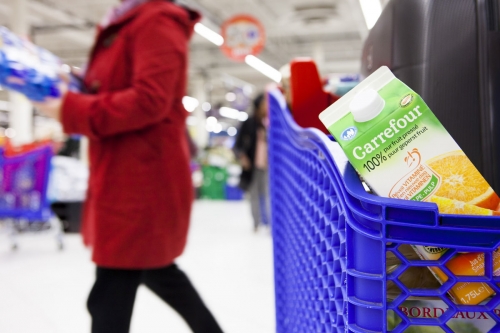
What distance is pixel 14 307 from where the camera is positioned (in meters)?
2.75

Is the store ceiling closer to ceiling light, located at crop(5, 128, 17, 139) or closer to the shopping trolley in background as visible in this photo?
ceiling light, located at crop(5, 128, 17, 139)

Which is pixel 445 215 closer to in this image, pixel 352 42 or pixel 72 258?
pixel 72 258

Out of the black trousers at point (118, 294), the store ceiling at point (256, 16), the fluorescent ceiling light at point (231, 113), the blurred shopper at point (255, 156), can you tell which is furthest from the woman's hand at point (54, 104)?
the fluorescent ceiling light at point (231, 113)

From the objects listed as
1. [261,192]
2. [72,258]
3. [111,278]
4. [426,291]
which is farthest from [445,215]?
[261,192]

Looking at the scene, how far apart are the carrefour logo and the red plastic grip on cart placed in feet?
1.74

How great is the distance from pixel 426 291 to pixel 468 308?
0.06 m

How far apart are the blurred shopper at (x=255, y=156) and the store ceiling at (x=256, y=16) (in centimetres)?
396

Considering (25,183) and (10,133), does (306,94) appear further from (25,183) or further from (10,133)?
(10,133)

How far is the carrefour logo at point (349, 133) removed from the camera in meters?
0.62

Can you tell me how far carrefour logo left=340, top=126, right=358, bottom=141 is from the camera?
2.04ft

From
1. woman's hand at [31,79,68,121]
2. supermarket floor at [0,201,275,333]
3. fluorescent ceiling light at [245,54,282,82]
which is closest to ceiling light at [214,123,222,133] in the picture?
fluorescent ceiling light at [245,54,282,82]

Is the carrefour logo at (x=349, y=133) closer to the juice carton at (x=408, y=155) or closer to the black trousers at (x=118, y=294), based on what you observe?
the juice carton at (x=408, y=155)

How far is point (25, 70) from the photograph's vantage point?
1.17 meters

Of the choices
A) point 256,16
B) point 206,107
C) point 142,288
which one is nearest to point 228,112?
point 206,107
